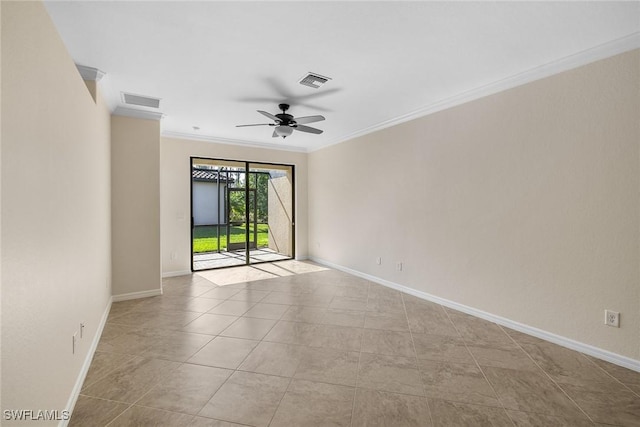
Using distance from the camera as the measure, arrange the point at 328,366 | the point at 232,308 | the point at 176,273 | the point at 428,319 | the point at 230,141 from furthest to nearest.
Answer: the point at 230,141 → the point at 176,273 → the point at 232,308 → the point at 428,319 → the point at 328,366

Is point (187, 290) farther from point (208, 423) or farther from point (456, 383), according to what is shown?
point (456, 383)

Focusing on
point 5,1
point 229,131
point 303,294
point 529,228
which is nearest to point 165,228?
point 229,131

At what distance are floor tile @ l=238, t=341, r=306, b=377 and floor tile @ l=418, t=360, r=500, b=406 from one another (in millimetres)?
1058

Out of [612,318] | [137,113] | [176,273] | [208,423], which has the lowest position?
[208,423]

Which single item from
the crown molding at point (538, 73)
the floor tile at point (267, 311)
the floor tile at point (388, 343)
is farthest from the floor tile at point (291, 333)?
the crown molding at point (538, 73)

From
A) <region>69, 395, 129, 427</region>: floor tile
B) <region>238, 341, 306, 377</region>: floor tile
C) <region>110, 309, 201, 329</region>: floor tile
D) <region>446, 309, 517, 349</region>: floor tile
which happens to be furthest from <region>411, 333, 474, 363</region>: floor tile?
<region>110, 309, 201, 329</region>: floor tile

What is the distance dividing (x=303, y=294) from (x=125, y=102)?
354 centimetres

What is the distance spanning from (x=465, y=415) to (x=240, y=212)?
5645 millimetres

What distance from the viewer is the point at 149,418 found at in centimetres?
189

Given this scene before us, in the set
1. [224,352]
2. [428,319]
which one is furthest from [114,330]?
[428,319]

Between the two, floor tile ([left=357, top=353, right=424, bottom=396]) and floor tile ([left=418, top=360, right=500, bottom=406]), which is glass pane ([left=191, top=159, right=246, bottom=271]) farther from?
floor tile ([left=418, top=360, right=500, bottom=406])

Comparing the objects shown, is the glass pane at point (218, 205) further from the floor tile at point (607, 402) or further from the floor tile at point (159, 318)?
→ the floor tile at point (607, 402)

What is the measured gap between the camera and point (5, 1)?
1164mm

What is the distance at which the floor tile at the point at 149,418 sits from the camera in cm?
183
